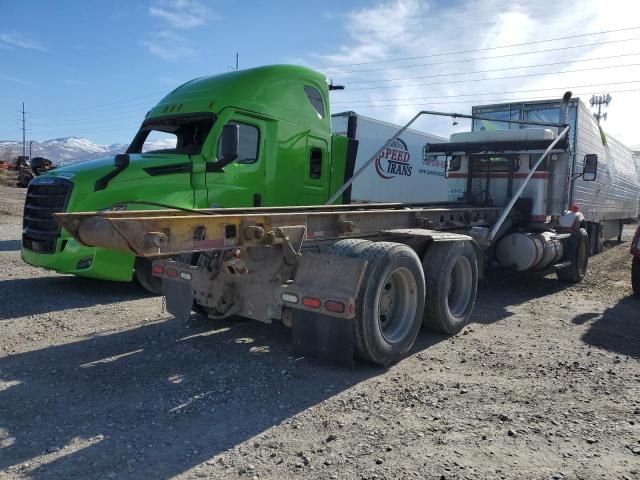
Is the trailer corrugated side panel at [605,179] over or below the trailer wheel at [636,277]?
over

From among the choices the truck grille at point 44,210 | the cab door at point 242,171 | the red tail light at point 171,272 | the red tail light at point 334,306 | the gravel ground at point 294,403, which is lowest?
the gravel ground at point 294,403

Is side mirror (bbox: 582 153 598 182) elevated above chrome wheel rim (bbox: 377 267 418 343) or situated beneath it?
elevated above

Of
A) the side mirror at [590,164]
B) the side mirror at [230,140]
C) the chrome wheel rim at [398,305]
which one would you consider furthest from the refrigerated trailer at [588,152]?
the side mirror at [230,140]

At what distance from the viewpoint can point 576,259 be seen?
9484mm

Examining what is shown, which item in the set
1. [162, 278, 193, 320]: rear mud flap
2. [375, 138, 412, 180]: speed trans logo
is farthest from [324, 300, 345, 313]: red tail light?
[375, 138, 412, 180]: speed trans logo

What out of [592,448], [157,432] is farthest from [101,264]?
[592,448]

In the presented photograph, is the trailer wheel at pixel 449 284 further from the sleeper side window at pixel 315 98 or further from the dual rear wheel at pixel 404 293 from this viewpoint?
Result: the sleeper side window at pixel 315 98

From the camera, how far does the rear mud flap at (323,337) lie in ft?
14.2

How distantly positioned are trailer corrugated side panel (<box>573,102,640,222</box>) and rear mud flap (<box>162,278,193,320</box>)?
327 inches

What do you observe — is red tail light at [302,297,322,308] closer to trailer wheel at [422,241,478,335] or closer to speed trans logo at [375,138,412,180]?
trailer wheel at [422,241,478,335]

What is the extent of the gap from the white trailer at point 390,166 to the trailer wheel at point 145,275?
5932 mm

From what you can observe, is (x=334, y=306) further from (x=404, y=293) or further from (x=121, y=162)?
(x=121, y=162)

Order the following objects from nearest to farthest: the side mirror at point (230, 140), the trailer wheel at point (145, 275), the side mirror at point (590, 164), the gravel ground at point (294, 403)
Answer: the gravel ground at point (294, 403), the side mirror at point (230, 140), the trailer wheel at point (145, 275), the side mirror at point (590, 164)

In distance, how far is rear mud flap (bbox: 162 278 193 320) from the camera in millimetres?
4867
